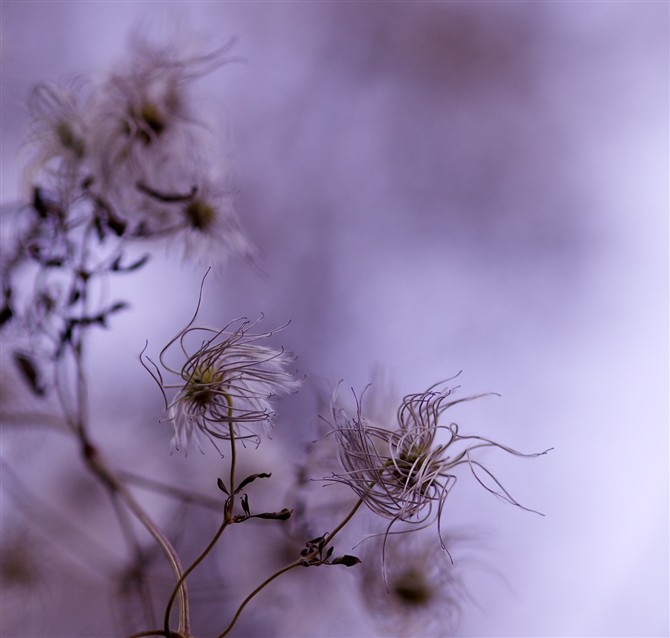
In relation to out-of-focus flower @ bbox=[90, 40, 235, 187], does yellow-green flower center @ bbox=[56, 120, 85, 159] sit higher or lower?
lower

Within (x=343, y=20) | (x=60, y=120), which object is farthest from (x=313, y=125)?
(x=60, y=120)

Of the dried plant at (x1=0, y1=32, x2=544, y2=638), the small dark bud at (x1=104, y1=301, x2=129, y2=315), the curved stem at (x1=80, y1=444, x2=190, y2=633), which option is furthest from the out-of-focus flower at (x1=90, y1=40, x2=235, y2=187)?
the curved stem at (x1=80, y1=444, x2=190, y2=633)

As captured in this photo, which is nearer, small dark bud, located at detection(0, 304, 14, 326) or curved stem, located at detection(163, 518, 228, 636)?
curved stem, located at detection(163, 518, 228, 636)

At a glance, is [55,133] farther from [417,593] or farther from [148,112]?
[417,593]

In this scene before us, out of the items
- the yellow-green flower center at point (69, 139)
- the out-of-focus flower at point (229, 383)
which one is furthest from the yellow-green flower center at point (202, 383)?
the yellow-green flower center at point (69, 139)

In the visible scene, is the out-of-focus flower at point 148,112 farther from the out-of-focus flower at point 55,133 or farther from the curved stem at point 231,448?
the curved stem at point 231,448

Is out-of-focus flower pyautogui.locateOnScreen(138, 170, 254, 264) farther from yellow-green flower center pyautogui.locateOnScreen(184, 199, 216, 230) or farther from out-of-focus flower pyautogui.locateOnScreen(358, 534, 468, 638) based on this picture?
out-of-focus flower pyautogui.locateOnScreen(358, 534, 468, 638)

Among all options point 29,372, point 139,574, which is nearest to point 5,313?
point 29,372
